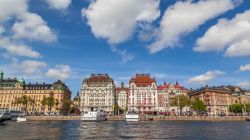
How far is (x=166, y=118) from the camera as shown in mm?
153375

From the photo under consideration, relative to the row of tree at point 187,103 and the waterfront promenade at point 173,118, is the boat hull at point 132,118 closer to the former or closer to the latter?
the waterfront promenade at point 173,118

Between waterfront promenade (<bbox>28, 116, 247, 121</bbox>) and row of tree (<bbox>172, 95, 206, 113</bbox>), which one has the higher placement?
row of tree (<bbox>172, 95, 206, 113</bbox>)

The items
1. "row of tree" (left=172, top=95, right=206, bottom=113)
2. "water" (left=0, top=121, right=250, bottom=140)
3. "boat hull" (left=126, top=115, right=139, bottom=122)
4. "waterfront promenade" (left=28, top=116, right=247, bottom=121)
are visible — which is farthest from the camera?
"row of tree" (left=172, top=95, right=206, bottom=113)

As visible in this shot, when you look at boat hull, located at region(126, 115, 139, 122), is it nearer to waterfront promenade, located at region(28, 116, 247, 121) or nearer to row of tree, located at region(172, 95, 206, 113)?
waterfront promenade, located at region(28, 116, 247, 121)

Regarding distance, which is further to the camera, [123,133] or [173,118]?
[173,118]

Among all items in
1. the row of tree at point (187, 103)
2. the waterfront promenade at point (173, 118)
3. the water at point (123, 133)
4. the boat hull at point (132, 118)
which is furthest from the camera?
the row of tree at point (187, 103)

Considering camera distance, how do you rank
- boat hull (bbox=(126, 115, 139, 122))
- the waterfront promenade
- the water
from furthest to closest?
the waterfront promenade < boat hull (bbox=(126, 115, 139, 122)) < the water

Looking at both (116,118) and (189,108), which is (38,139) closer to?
(116,118)

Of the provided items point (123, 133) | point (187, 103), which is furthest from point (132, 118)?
point (123, 133)

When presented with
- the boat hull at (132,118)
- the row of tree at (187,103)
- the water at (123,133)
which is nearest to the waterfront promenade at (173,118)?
the boat hull at (132,118)

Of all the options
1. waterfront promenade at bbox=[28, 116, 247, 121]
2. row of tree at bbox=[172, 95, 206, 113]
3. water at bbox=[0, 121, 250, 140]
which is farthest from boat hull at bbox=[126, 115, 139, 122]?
row of tree at bbox=[172, 95, 206, 113]

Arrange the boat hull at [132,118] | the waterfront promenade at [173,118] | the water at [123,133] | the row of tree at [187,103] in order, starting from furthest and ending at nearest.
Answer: the row of tree at [187,103], the waterfront promenade at [173,118], the boat hull at [132,118], the water at [123,133]

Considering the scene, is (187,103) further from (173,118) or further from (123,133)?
(123,133)

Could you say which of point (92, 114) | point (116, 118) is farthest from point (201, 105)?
point (92, 114)
